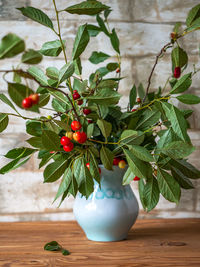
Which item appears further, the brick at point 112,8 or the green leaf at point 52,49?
the brick at point 112,8

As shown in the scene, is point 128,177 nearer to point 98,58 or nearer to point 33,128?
point 33,128

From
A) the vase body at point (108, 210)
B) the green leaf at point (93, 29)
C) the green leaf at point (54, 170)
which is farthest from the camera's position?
the green leaf at point (93, 29)

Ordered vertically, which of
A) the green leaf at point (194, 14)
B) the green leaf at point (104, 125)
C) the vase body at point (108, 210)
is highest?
the green leaf at point (194, 14)

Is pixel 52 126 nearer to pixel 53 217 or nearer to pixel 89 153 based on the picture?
pixel 89 153

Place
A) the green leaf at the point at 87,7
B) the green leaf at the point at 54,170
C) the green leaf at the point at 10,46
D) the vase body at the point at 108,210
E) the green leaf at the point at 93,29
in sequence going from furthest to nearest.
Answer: the green leaf at the point at 93,29 → the vase body at the point at 108,210 → the green leaf at the point at 54,170 → the green leaf at the point at 87,7 → the green leaf at the point at 10,46

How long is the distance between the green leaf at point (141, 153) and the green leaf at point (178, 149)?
0.05 metres

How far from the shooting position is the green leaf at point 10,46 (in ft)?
1.68

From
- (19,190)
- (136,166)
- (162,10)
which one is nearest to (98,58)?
(162,10)

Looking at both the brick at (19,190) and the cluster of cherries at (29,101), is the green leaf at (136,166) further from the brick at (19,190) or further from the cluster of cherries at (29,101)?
the brick at (19,190)

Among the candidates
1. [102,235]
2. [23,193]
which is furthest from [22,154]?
[23,193]

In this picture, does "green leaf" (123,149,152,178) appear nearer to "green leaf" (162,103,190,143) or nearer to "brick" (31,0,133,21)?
"green leaf" (162,103,190,143)

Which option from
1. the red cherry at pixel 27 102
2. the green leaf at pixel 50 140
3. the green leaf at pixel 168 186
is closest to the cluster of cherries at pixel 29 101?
the red cherry at pixel 27 102

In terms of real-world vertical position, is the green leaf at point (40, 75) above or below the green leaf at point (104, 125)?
above

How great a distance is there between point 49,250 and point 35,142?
12.4 inches
